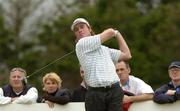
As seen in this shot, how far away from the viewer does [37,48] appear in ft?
107

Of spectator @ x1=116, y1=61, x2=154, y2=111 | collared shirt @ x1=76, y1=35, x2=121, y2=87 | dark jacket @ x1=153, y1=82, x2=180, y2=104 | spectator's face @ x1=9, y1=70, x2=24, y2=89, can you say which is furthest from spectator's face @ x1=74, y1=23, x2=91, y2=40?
spectator's face @ x1=9, y1=70, x2=24, y2=89

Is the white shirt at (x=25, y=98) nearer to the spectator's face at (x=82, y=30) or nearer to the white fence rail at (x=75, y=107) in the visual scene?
the white fence rail at (x=75, y=107)

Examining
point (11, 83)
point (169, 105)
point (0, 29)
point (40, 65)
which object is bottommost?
point (169, 105)

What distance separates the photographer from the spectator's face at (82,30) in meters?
6.09

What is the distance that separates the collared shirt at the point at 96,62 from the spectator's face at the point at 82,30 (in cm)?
11

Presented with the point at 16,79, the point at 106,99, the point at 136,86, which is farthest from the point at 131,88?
the point at 16,79

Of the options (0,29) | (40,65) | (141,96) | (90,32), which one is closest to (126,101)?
(141,96)

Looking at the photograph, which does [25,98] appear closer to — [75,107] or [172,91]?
[75,107]

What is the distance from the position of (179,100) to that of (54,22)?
25839mm

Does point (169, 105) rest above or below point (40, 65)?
below

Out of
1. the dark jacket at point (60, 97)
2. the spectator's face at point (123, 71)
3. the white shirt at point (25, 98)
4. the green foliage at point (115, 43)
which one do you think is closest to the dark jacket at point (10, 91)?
the white shirt at point (25, 98)

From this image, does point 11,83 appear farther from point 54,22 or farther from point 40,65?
point 54,22

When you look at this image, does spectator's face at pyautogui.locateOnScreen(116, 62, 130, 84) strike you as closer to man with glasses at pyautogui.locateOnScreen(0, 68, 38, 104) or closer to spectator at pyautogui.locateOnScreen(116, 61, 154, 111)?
spectator at pyautogui.locateOnScreen(116, 61, 154, 111)

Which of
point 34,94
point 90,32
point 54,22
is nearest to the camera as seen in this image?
point 90,32
